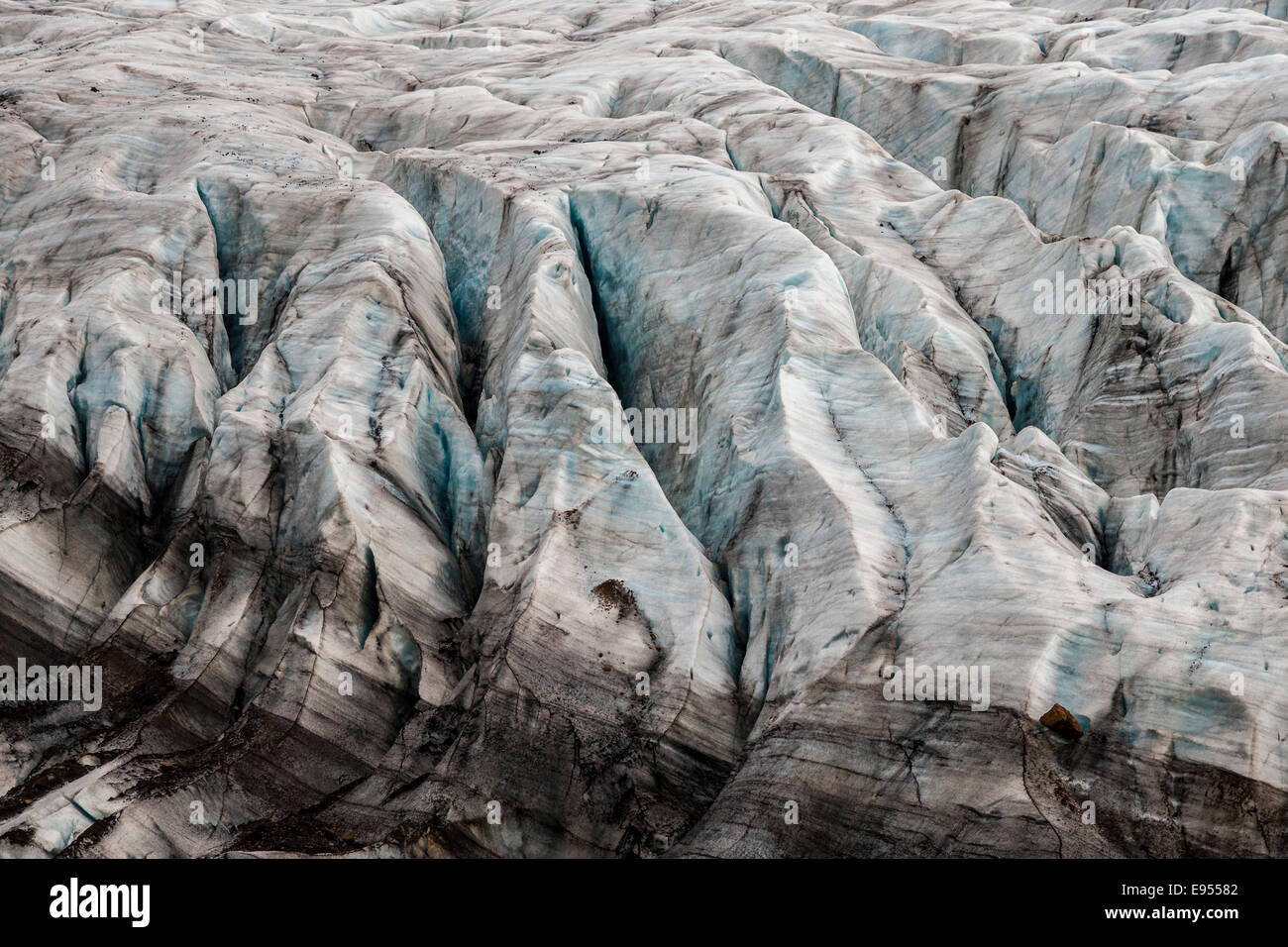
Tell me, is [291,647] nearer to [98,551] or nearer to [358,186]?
[98,551]

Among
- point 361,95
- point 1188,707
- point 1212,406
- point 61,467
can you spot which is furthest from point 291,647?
point 361,95

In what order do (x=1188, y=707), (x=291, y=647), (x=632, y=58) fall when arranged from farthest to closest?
(x=632, y=58) < (x=291, y=647) < (x=1188, y=707)

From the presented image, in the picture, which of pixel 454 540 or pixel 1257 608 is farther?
pixel 454 540

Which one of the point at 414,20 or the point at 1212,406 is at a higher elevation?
the point at 1212,406

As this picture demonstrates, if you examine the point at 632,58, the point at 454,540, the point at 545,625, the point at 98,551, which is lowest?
the point at 98,551

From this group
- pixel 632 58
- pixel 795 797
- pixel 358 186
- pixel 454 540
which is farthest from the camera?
pixel 632 58

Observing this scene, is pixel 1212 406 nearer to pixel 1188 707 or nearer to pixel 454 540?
pixel 1188 707

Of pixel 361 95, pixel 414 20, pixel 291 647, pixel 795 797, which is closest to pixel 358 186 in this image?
pixel 361 95
